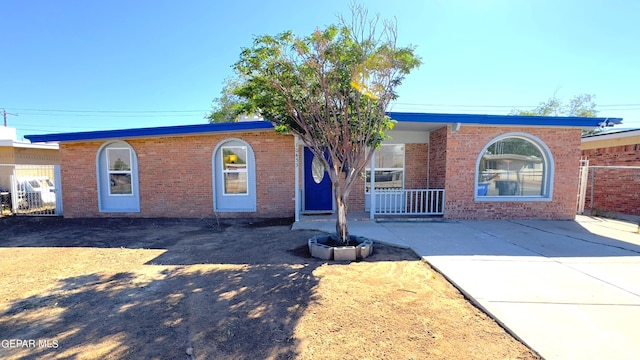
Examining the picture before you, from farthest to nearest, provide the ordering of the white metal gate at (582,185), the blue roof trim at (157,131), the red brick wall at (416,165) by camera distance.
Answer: the white metal gate at (582,185), the red brick wall at (416,165), the blue roof trim at (157,131)

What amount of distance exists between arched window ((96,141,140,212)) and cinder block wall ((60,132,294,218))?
8.8 inches

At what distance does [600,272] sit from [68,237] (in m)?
10.5

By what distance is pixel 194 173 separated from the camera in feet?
28.0

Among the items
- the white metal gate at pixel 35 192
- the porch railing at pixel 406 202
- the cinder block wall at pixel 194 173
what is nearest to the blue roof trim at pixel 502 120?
the porch railing at pixel 406 202

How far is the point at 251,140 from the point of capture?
331 inches

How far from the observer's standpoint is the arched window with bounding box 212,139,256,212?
27.9ft

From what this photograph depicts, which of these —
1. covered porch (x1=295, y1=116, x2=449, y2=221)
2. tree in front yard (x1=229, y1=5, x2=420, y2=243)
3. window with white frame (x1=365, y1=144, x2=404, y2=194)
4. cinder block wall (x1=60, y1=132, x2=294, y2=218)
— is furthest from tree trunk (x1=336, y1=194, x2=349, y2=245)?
window with white frame (x1=365, y1=144, x2=404, y2=194)

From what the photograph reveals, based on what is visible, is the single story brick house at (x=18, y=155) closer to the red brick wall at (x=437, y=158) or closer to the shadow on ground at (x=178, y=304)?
the shadow on ground at (x=178, y=304)

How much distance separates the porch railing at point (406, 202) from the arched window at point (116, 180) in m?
7.72

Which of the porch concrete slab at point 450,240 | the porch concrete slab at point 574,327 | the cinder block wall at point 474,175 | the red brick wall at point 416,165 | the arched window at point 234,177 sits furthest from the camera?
the red brick wall at point 416,165

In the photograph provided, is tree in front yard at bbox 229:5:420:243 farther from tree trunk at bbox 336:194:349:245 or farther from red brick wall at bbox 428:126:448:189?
red brick wall at bbox 428:126:448:189

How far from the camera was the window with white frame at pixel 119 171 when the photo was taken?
8.83m

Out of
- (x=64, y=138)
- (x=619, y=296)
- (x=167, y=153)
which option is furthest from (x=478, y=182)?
(x=64, y=138)

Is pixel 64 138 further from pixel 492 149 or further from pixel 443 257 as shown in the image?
pixel 492 149
